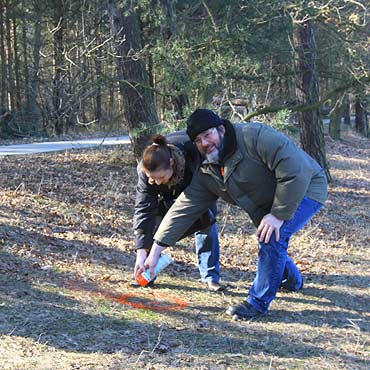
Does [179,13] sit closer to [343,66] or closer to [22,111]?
[343,66]

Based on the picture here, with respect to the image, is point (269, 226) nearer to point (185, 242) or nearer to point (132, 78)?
point (185, 242)

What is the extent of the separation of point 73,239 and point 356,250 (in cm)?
367

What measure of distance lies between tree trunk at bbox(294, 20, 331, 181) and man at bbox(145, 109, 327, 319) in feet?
20.2

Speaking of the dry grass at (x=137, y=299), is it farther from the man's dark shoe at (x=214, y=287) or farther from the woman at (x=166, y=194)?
the woman at (x=166, y=194)

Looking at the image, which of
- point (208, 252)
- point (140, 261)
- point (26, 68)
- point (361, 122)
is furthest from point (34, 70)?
point (140, 261)

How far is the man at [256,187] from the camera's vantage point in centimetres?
394

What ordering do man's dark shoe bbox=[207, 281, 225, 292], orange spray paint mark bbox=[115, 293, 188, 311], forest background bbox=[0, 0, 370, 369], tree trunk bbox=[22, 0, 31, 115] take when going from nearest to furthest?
forest background bbox=[0, 0, 370, 369], orange spray paint mark bbox=[115, 293, 188, 311], man's dark shoe bbox=[207, 281, 225, 292], tree trunk bbox=[22, 0, 31, 115]

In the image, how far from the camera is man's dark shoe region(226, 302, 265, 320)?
4418mm

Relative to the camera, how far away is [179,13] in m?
11.5

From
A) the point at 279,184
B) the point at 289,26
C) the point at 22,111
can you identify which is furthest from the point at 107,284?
the point at 22,111

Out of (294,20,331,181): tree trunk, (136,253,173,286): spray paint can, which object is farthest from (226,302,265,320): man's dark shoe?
(294,20,331,181): tree trunk

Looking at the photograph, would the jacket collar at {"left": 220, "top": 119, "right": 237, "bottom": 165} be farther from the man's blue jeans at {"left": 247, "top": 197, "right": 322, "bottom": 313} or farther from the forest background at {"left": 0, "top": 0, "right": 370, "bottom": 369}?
the forest background at {"left": 0, "top": 0, "right": 370, "bottom": 369}

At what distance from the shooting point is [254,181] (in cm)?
410

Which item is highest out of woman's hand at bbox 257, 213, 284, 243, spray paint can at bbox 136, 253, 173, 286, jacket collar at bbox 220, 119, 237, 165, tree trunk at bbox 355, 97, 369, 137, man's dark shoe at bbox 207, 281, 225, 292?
jacket collar at bbox 220, 119, 237, 165
